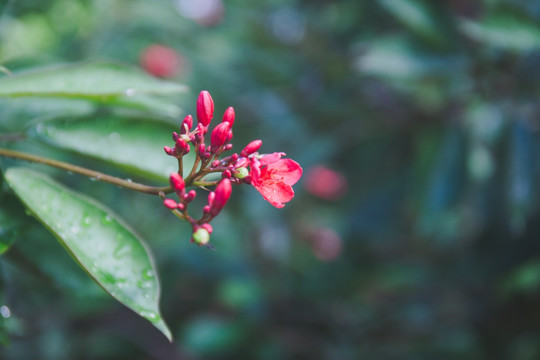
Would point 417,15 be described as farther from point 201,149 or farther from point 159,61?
point 159,61

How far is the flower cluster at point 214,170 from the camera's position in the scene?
0.73 m

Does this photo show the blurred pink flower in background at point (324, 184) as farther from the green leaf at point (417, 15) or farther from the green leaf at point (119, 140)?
the green leaf at point (119, 140)

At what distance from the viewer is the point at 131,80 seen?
38.8 inches

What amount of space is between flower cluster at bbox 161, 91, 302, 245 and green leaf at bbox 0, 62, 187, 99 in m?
0.20

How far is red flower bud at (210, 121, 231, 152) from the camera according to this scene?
2.57ft

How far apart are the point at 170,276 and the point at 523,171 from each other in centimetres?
162

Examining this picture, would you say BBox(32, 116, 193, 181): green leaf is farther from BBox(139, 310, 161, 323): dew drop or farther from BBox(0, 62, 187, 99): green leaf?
BBox(139, 310, 161, 323): dew drop

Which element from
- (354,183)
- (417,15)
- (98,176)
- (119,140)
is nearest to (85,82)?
(119,140)

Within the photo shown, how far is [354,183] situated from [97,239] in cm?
174

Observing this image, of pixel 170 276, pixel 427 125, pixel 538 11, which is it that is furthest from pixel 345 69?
pixel 170 276

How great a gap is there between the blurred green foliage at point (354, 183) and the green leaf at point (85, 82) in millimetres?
501

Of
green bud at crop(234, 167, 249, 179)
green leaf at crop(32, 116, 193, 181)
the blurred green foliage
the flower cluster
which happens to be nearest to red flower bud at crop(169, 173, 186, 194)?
the flower cluster

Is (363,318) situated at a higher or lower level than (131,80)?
higher

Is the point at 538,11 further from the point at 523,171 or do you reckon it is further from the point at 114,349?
the point at 114,349
